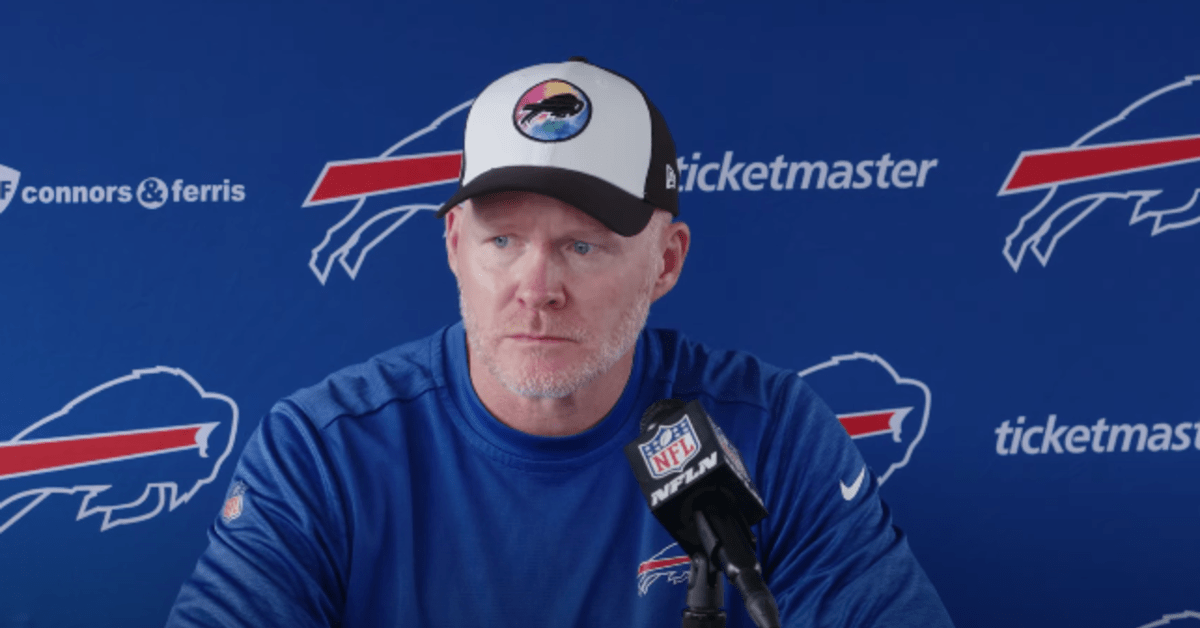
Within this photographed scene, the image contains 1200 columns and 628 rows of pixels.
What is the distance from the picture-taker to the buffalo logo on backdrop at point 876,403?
184cm

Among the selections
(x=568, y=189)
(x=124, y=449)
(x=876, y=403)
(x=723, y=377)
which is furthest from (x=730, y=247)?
(x=124, y=449)


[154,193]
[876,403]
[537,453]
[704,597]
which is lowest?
[704,597]

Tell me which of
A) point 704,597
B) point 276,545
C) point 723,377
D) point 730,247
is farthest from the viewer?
point 730,247

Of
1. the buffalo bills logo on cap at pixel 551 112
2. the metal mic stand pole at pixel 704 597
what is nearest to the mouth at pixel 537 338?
the buffalo bills logo on cap at pixel 551 112

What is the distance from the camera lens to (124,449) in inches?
68.1

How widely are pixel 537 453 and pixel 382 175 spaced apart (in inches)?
30.4

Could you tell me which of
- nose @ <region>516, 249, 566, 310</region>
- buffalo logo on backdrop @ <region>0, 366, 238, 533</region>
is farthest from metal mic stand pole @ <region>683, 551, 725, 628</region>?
buffalo logo on backdrop @ <region>0, 366, 238, 533</region>

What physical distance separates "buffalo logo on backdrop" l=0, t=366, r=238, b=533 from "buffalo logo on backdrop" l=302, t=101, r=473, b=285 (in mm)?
311

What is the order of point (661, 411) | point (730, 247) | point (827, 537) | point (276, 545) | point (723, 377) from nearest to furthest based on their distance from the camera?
point (661, 411)
point (276, 545)
point (827, 537)
point (723, 377)
point (730, 247)

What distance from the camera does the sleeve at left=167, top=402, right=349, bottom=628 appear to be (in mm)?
1013

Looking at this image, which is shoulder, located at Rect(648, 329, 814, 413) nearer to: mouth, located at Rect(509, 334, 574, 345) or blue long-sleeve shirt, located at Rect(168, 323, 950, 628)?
blue long-sleeve shirt, located at Rect(168, 323, 950, 628)

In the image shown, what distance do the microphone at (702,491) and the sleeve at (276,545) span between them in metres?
0.49

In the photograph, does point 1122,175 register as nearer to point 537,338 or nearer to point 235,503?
point 537,338

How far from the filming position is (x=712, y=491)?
69cm
